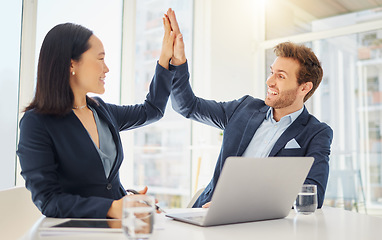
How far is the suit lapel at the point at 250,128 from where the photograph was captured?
1.95 meters

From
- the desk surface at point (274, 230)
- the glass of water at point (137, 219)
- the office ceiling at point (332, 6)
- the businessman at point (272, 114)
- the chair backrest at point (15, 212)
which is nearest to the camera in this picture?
the glass of water at point (137, 219)

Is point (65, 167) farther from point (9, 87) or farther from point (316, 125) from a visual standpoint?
point (9, 87)

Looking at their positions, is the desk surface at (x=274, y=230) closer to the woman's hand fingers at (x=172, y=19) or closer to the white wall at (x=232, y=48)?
the woman's hand fingers at (x=172, y=19)

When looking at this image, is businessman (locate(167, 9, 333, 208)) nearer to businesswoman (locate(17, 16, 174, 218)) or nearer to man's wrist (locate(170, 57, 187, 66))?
man's wrist (locate(170, 57, 187, 66))

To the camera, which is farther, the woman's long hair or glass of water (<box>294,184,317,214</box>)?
A: the woman's long hair

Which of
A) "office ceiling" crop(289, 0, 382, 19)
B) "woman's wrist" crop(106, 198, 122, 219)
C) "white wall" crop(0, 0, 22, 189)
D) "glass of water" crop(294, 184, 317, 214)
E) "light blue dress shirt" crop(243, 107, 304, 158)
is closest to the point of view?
"woman's wrist" crop(106, 198, 122, 219)

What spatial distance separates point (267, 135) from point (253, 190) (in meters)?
0.94

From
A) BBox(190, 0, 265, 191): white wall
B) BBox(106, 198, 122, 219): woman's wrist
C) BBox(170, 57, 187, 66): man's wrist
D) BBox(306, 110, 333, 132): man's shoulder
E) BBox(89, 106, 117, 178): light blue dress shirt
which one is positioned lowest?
BBox(106, 198, 122, 219): woman's wrist

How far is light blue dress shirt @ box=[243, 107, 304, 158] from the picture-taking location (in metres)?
1.92

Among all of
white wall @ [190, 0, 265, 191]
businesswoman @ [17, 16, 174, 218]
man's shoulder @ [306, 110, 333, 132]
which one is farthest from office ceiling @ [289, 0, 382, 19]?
businesswoman @ [17, 16, 174, 218]

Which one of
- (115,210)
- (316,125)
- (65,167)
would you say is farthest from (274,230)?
(316,125)

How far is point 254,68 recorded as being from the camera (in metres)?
5.25

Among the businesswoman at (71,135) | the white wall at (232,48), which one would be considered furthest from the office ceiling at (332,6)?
the businesswoman at (71,135)

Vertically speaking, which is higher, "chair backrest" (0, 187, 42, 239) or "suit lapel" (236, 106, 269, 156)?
"suit lapel" (236, 106, 269, 156)
